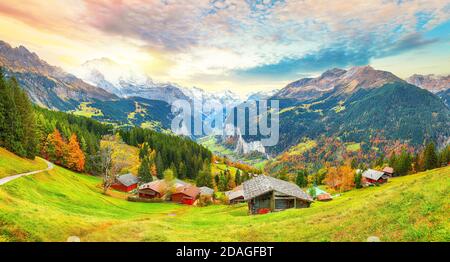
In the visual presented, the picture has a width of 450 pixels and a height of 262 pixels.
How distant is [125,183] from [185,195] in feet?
102

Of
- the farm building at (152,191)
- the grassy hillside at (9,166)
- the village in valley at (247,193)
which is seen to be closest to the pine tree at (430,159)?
the village in valley at (247,193)

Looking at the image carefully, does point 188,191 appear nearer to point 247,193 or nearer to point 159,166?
point 247,193

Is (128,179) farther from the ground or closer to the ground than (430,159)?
closer to the ground

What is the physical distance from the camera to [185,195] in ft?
305

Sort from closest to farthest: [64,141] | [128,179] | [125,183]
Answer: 1. [64,141]
2. [125,183]
3. [128,179]

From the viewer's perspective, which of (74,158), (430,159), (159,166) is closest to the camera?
(74,158)

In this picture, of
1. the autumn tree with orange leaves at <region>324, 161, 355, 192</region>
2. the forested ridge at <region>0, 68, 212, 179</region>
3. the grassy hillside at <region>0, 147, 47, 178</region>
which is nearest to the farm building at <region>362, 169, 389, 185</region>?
the autumn tree with orange leaves at <region>324, 161, 355, 192</region>

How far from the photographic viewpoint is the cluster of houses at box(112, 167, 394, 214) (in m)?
53.7

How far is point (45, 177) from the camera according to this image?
51875mm

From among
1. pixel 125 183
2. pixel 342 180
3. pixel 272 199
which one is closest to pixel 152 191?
pixel 125 183

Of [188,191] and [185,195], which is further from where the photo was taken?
[188,191]

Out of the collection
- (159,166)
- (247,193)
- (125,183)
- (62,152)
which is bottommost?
(125,183)

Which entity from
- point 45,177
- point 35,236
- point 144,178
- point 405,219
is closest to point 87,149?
point 144,178
